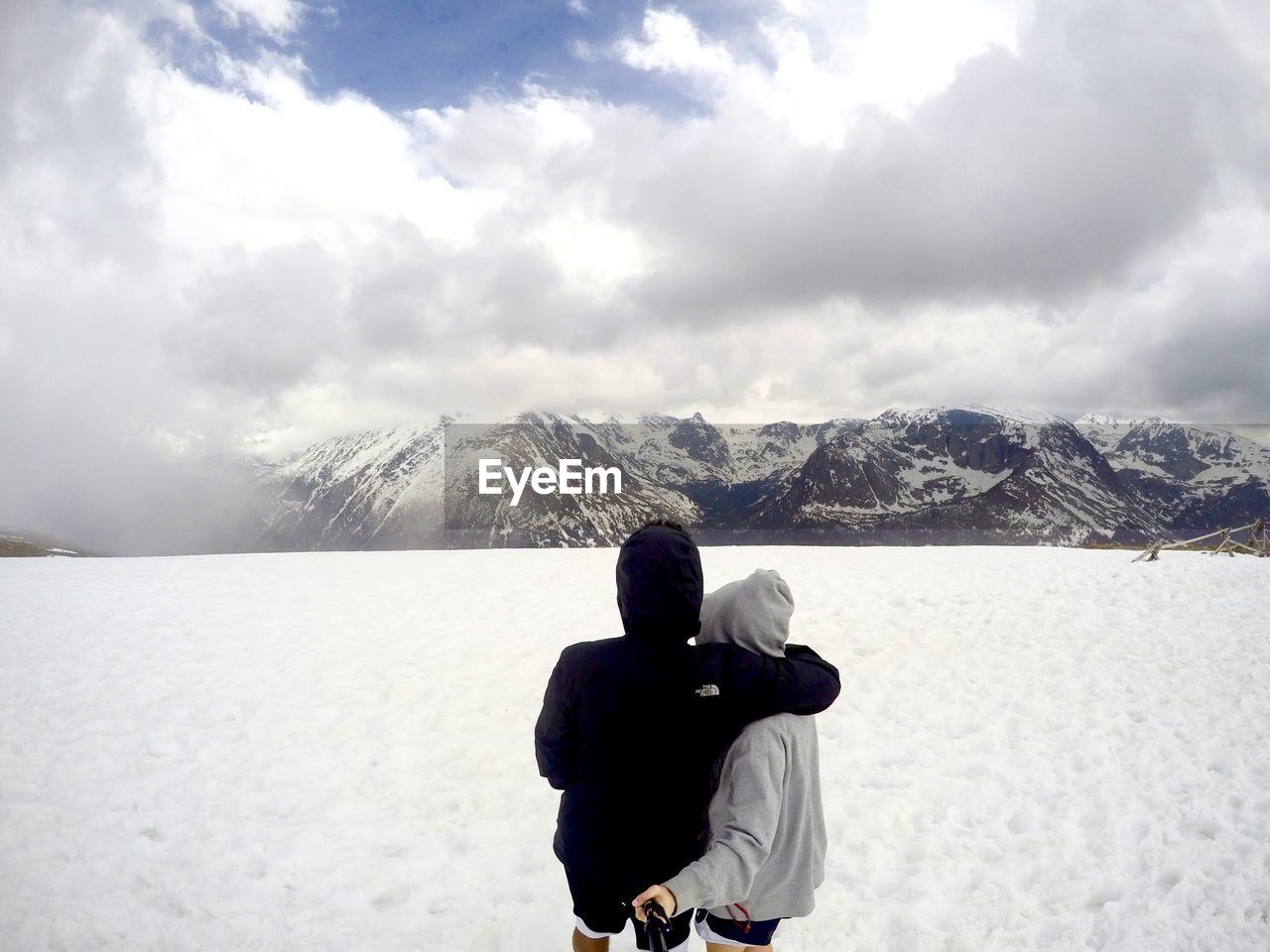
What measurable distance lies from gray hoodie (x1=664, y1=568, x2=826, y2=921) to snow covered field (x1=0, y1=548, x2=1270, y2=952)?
3.65m

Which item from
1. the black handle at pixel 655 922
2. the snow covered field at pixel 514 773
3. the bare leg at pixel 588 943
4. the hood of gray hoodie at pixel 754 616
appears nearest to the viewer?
the black handle at pixel 655 922

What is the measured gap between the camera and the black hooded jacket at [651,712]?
3109 millimetres

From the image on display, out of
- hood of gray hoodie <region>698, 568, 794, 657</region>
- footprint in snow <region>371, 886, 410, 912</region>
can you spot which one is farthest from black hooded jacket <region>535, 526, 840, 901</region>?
footprint in snow <region>371, 886, 410, 912</region>

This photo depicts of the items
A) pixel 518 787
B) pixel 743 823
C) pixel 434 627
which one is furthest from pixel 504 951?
pixel 434 627

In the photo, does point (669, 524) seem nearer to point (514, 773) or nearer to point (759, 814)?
point (759, 814)

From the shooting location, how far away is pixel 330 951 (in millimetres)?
6328

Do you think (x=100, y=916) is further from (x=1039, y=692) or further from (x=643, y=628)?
(x=1039, y=692)

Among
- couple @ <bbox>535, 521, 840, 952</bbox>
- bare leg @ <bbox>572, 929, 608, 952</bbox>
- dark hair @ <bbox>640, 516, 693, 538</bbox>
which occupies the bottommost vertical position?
bare leg @ <bbox>572, 929, 608, 952</bbox>

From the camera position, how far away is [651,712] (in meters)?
3.15

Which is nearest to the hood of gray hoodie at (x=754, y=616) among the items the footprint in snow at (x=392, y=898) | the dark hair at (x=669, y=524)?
the dark hair at (x=669, y=524)

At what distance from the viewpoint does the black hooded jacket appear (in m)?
3.11

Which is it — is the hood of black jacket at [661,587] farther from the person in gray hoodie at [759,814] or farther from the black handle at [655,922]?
the black handle at [655,922]

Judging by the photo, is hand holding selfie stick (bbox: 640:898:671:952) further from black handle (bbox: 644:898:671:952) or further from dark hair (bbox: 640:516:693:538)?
dark hair (bbox: 640:516:693:538)

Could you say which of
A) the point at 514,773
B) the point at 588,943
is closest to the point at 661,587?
the point at 588,943
